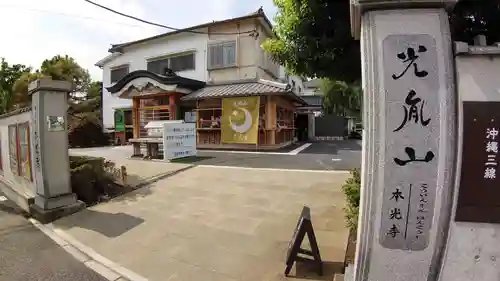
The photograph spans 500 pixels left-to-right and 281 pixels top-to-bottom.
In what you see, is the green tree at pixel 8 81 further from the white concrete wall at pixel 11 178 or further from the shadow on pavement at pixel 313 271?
the shadow on pavement at pixel 313 271

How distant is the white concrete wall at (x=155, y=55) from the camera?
20719mm

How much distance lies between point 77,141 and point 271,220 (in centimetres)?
2301

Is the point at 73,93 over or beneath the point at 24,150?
over

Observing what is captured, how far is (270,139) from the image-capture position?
1612 centimetres

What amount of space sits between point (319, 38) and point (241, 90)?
11.7m

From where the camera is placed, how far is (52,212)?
6.15 meters

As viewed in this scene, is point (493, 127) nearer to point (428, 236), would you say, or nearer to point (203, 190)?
point (428, 236)

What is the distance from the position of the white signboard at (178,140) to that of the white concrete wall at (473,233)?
11.0 m

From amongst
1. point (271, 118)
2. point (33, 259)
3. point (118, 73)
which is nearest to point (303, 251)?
point (33, 259)

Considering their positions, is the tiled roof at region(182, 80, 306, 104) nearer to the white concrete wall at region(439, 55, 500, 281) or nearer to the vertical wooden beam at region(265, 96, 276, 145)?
the vertical wooden beam at region(265, 96, 276, 145)

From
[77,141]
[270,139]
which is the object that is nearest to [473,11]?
[270,139]

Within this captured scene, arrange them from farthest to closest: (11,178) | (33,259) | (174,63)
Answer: (174,63) → (11,178) → (33,259)

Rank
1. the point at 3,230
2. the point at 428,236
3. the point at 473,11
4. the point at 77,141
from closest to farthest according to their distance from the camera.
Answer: the point at 428,236 < the point at 473,11 < the point at 3,230 < the point at 77,141

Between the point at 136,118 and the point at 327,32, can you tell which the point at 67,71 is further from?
the point at 327,32
